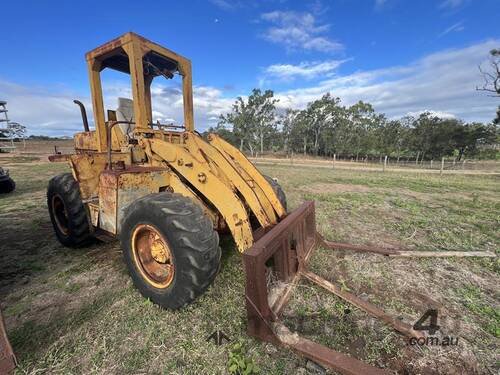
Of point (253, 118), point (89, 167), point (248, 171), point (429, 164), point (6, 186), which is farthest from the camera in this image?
point (253, 118)

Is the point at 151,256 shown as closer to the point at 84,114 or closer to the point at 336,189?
the point at 84,114

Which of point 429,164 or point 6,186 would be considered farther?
point 429,164

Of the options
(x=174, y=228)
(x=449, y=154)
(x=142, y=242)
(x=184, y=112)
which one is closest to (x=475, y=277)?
(x=174, y=228)

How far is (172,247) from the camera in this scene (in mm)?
2371

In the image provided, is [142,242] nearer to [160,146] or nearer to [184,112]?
[160,146]

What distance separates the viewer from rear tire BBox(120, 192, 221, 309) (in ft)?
7.59

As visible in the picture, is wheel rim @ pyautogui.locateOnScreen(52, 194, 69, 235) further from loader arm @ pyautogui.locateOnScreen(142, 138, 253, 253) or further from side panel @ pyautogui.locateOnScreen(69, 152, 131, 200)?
loader arm @ pyautogui.locateOnScreen(142, 138, 253, 253)

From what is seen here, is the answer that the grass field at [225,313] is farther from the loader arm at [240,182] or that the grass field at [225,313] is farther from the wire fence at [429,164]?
the wire fence at [429,164]

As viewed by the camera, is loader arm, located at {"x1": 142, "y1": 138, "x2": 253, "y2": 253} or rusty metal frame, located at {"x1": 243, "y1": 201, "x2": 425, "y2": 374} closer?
rusty metal frame, located at {"x1": 243, "y1": 201, "x2": 425, "y2": 374}

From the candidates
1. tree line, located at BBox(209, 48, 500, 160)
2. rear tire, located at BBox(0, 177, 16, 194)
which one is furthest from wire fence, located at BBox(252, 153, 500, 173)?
rear tire, located at BBox(0, 177, 16, 194)

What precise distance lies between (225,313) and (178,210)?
1121 millimetres

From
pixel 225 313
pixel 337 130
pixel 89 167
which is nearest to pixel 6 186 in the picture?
pixel 89 167

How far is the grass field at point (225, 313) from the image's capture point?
80.0 inches

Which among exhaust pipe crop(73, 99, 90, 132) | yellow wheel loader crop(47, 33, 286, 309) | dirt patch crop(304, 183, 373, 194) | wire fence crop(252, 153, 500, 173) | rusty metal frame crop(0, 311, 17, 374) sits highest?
exhaust pipe crop(73, 99, 90, 132)
